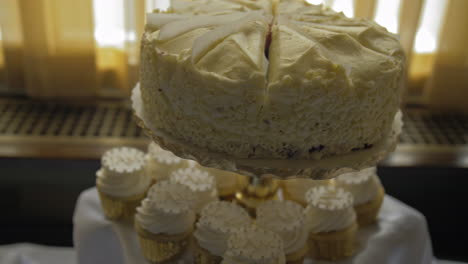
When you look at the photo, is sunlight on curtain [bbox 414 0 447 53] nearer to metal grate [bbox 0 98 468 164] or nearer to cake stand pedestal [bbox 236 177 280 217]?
metal grate [bbox 0 98 468 164]

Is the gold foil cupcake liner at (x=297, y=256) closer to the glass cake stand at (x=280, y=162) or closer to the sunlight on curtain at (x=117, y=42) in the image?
the glass cake stand at (x=280, y=162)

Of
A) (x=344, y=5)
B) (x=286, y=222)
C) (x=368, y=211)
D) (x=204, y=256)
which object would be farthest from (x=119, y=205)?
(x=344, y=5)

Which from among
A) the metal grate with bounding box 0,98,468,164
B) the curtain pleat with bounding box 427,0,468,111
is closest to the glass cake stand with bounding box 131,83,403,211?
the metal grate with bounding box 0,98,468,164

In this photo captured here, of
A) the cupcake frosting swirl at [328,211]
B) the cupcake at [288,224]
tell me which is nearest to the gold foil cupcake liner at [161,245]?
the cupcake at [288,224]

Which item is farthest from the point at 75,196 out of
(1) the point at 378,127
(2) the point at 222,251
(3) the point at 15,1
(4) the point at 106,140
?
(1) the point at 378,127

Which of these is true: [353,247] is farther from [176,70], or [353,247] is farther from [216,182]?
[176,70]
